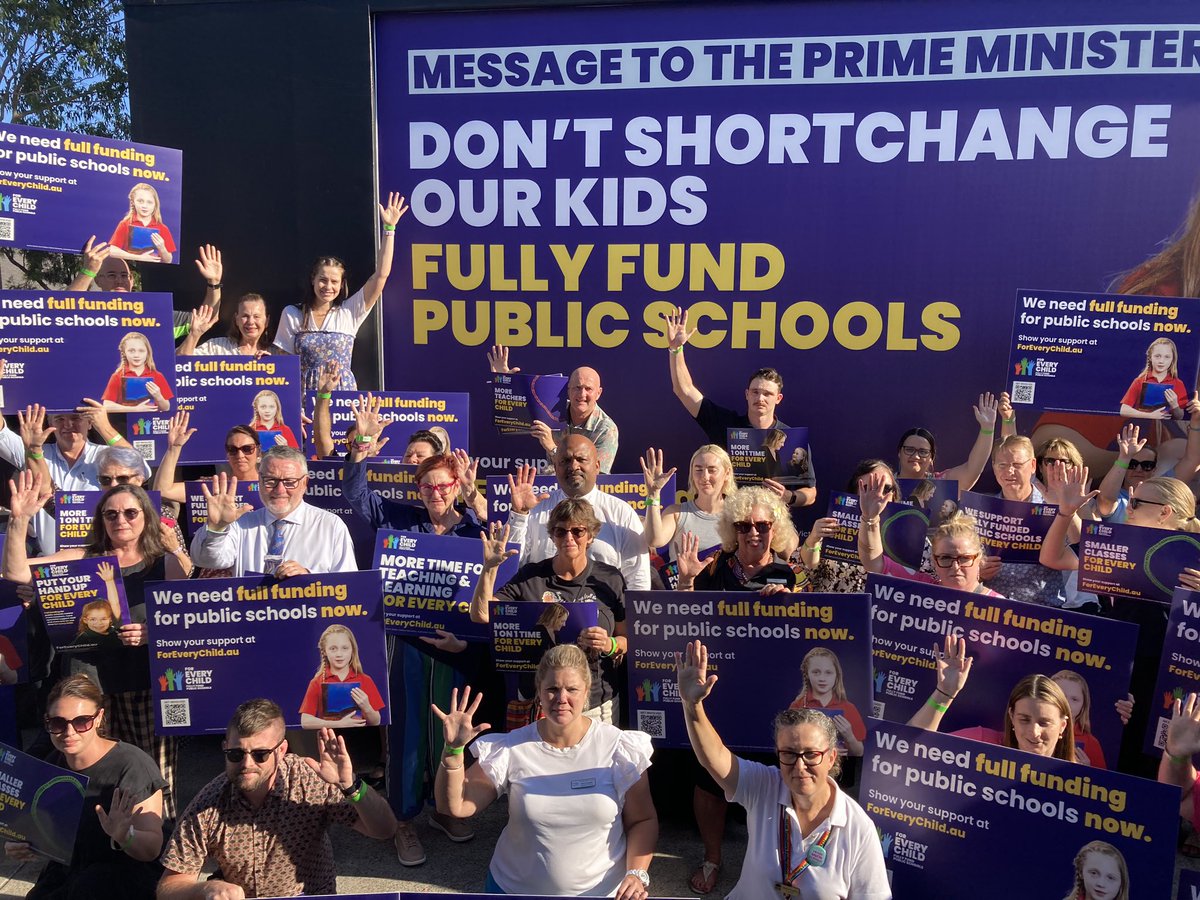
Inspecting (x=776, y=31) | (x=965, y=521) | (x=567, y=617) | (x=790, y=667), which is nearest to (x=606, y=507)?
(x=567, y=617)

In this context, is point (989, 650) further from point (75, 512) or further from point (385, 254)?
point (385, 254)

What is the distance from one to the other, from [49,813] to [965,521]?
405cm

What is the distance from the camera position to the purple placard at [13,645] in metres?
4.73

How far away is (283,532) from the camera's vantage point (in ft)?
16.8

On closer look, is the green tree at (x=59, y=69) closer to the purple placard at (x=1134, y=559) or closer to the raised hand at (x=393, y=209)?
the raised hand at (x=393, y=209)

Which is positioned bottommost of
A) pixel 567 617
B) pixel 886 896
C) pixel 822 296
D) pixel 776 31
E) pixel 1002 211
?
pixel 886 896

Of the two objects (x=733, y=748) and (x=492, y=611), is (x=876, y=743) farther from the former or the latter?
(x=492, y=611)

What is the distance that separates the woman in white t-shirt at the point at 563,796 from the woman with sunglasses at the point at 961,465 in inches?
132

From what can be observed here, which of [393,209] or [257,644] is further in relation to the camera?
[393,209]

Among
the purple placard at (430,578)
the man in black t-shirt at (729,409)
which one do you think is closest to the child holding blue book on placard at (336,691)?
the purple placard at (430,578)

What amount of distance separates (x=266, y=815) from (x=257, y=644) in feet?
2.90

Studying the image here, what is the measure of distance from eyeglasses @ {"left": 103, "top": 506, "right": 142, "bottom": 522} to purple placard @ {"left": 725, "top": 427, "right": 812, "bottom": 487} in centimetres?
352

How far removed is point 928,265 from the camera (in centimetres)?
745

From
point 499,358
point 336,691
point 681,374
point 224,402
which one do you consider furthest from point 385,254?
point 336,691
